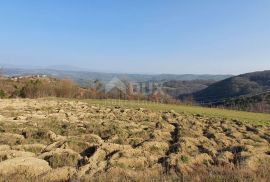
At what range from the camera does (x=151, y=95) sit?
71312 mm

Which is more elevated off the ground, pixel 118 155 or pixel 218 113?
pixel 118 155

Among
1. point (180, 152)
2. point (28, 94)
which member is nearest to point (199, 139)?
point (180, 152)

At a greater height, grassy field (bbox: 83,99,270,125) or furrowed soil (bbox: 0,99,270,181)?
furrowed soil (bbox: 0,99,270,181)

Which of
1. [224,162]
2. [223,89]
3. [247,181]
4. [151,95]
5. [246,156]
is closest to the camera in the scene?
[247,181]

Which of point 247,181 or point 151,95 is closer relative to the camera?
point 247,181

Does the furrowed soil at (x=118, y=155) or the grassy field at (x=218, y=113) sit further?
the grassy field at (x=218, y=113)

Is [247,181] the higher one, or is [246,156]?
[247,181]

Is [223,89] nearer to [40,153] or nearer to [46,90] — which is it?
[46,90]

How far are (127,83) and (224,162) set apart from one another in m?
68.8

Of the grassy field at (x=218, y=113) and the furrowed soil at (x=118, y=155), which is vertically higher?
the furrowed soil at (x=118, y=155)

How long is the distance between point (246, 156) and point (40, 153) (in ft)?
22.9

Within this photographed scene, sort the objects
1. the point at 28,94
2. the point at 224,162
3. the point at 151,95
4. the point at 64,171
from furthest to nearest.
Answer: the point at 151,95 → the point at 28,94 → the point at 224,162 → the point at 64,171

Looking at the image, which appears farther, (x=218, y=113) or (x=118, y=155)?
(x=218, y=113)

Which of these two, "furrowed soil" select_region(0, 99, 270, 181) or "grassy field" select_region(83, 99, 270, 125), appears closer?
"furrowed soil" select_region(0, 99, 270, 181)
